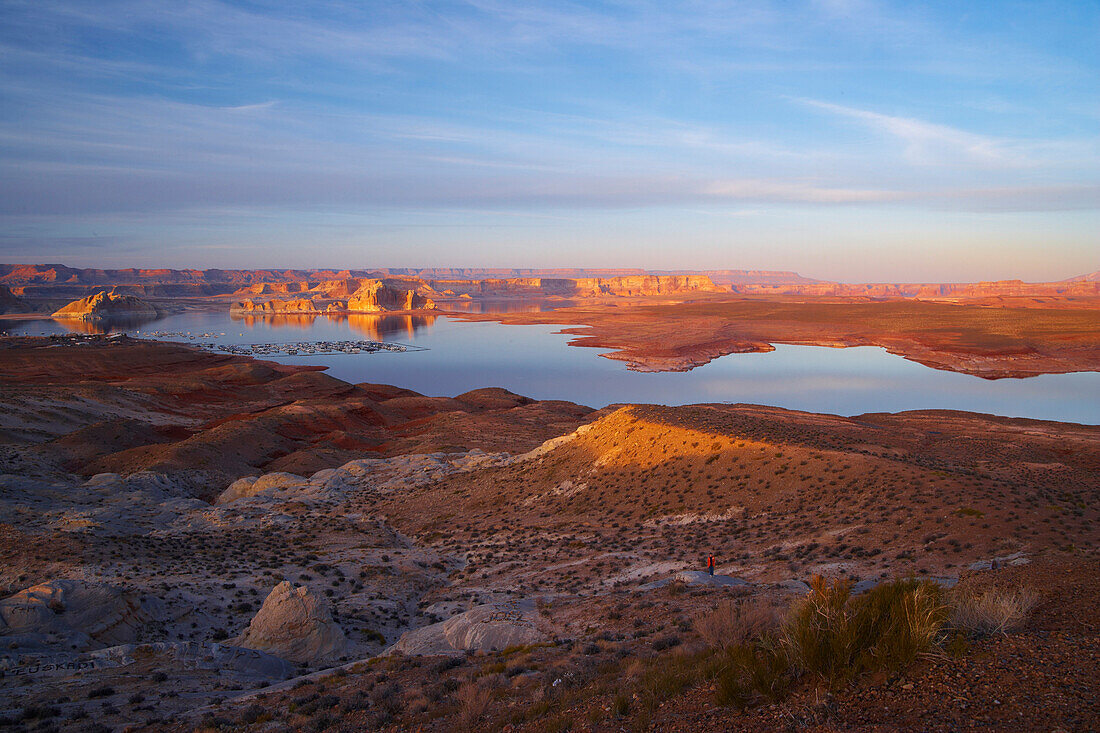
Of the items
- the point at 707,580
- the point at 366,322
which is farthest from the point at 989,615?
the point at 366,322

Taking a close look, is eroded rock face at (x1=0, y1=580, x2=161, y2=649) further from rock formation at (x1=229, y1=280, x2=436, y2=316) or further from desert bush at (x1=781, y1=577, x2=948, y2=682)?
rock formation at (x1=229, y1=280, x2=436, y2=316)

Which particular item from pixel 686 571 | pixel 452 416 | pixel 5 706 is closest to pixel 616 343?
pixel 452 416

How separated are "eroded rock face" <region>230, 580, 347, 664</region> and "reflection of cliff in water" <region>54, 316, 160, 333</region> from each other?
340 ft

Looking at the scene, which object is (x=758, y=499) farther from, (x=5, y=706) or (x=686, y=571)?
(x=5, y=706)

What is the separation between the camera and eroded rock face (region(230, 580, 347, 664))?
8.42 metres

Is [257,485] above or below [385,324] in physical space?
below

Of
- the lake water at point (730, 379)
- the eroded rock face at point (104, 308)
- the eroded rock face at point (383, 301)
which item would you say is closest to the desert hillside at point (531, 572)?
the lake water at point (730, 379)

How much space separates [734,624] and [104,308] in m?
143

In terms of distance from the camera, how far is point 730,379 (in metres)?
54.2

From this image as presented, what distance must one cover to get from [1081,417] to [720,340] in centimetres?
4201

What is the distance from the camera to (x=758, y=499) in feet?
44.1

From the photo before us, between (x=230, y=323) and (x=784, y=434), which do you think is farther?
(x=230, y=323)

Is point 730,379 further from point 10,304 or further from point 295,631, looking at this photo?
point 10,304

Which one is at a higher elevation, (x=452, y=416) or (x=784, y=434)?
(x=784, y=434)
